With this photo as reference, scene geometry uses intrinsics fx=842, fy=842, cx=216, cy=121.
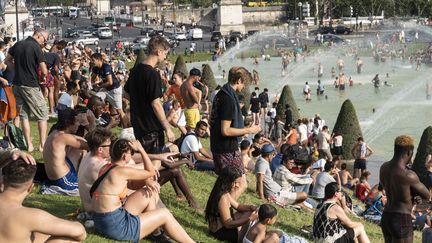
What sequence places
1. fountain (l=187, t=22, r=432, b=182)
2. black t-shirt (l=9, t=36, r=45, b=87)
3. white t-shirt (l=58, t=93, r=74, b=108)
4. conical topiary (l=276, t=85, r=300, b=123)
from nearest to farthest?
black t-shirt (l=9, t=36, r=45, b=87) → white t-shirt (l=58, t=93, r=74, b=108) → conical topiary (l=276, t=85, r=300, b=123) → fountain (l=187, t=22, r=432, b=182)

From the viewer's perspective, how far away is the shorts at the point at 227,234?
32.1 ft

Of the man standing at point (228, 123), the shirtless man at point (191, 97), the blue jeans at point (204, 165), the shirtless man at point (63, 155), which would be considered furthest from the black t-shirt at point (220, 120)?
the shirtless man at point (191, 97)

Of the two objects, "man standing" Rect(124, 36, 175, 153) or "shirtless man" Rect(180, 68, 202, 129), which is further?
"shirtless man" Rect(180, 68, 202, 129)

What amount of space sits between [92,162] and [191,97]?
5.84 metres

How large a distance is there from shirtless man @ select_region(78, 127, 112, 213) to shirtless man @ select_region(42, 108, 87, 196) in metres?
0.66

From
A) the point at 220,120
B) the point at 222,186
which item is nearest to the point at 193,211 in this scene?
the point at 222,186

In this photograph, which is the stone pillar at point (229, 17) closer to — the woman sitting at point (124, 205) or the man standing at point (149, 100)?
the man standing at point (149, 100)

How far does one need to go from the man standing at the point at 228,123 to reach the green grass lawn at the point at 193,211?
798 mm

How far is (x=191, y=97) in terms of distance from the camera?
14734mm

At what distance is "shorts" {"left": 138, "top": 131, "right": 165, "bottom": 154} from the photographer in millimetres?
9617

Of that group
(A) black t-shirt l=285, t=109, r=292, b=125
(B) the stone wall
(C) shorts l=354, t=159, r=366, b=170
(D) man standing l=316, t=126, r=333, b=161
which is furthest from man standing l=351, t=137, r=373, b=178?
(B) the stone wall

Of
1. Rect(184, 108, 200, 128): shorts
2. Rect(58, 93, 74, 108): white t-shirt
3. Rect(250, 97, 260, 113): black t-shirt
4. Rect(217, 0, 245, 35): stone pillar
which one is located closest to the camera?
Rect(58, 93, 74, 108): white t-shirt

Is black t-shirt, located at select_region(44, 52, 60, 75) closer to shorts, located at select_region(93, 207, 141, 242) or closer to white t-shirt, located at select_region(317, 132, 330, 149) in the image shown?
white t-shirt, located at select_region(317, 132, 330, 149)

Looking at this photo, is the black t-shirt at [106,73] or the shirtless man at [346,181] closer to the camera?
the black t-shirt at [106,73]
